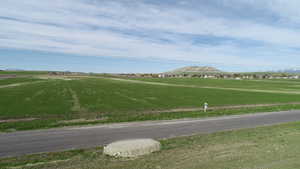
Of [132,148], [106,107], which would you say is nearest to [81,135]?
[132,148]

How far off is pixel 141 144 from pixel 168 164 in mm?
2204

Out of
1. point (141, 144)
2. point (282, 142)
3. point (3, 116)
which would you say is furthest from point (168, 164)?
point (3, 116)

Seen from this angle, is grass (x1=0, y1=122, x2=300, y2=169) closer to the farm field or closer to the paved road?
the paved road

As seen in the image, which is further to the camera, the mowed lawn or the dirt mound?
the mowed lawn

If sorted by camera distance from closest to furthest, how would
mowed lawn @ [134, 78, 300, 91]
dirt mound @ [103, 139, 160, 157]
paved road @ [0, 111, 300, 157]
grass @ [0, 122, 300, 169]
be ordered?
1. grass @ [0, 122, 300, 169]
2. dirt mound @ [103, 139, 160, 157]
3. paved road @ [0, 111, 300, 157]
4. mowed lawn @ [134, 78, 300, 91]

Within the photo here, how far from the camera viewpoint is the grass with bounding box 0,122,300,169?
23.5ft

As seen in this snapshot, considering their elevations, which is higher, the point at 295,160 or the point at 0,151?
the point at 295,160

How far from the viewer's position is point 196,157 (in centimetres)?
805

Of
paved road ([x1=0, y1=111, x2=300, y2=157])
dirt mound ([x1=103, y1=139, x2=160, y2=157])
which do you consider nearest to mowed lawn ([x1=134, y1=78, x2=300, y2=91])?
paved road ([x1=0, y1=111, x2=300, y2=157])

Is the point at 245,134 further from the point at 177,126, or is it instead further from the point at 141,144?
the point at 141,144

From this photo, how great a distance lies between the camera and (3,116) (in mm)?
18734

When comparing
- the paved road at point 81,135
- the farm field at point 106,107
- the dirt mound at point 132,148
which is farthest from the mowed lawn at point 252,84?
the dirt mound at point 132,148

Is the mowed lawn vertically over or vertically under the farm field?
over

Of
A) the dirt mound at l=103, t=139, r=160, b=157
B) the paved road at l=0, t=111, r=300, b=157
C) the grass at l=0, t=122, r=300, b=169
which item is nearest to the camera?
the grass at l=0, t=122, r=300, b=169
